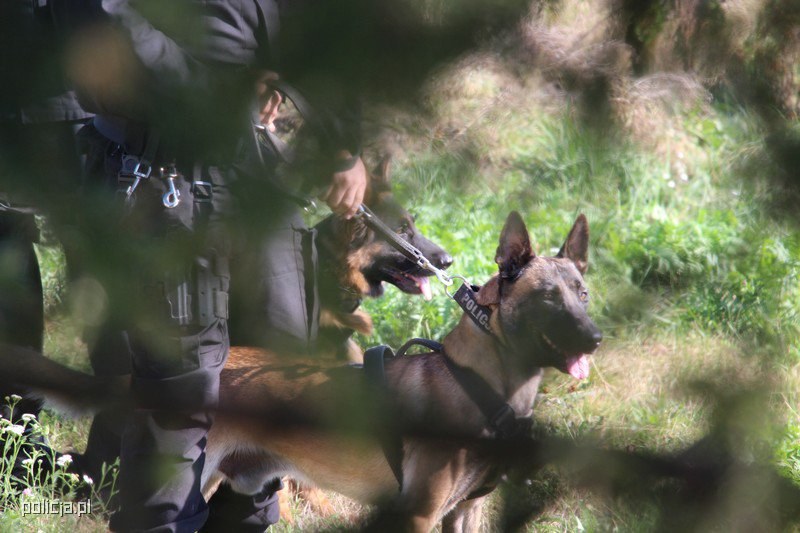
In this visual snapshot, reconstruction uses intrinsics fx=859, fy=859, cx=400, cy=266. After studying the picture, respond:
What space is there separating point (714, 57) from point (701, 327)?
5.13 feet

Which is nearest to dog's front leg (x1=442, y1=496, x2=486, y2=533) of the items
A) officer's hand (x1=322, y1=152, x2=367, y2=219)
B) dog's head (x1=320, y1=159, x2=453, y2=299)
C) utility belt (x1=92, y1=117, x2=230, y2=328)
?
dog's head (x1=320, y1=159, x2=453, y2=299)

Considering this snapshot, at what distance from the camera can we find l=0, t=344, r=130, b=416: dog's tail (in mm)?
1229

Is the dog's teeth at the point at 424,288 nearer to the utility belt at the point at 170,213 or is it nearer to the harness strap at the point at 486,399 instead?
the harness strap at the point at 486,399

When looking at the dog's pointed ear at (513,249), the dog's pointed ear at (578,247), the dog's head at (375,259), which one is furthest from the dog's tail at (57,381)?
the dog's head at (375,259)

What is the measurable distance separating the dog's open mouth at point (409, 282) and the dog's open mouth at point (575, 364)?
156 centimetres

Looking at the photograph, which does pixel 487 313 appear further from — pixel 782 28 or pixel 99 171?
pixel 782 28

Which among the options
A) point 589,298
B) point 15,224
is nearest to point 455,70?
point 15,224

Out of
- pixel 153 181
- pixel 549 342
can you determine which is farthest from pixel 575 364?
pixel 153 181

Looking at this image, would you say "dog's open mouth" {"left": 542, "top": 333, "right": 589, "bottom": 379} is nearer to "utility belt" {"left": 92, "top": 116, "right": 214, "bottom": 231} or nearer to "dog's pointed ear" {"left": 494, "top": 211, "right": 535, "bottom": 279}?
"dog's pointed ear" {"left": 494, "top": 211, "right": 535, "bottom": 279}

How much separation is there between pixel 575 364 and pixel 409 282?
1.69 meters

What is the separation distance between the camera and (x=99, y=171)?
5.82 ft

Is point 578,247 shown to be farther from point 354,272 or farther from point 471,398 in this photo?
point 354,272

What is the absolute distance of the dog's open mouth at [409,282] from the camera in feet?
14.3

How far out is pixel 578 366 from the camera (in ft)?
9.37
